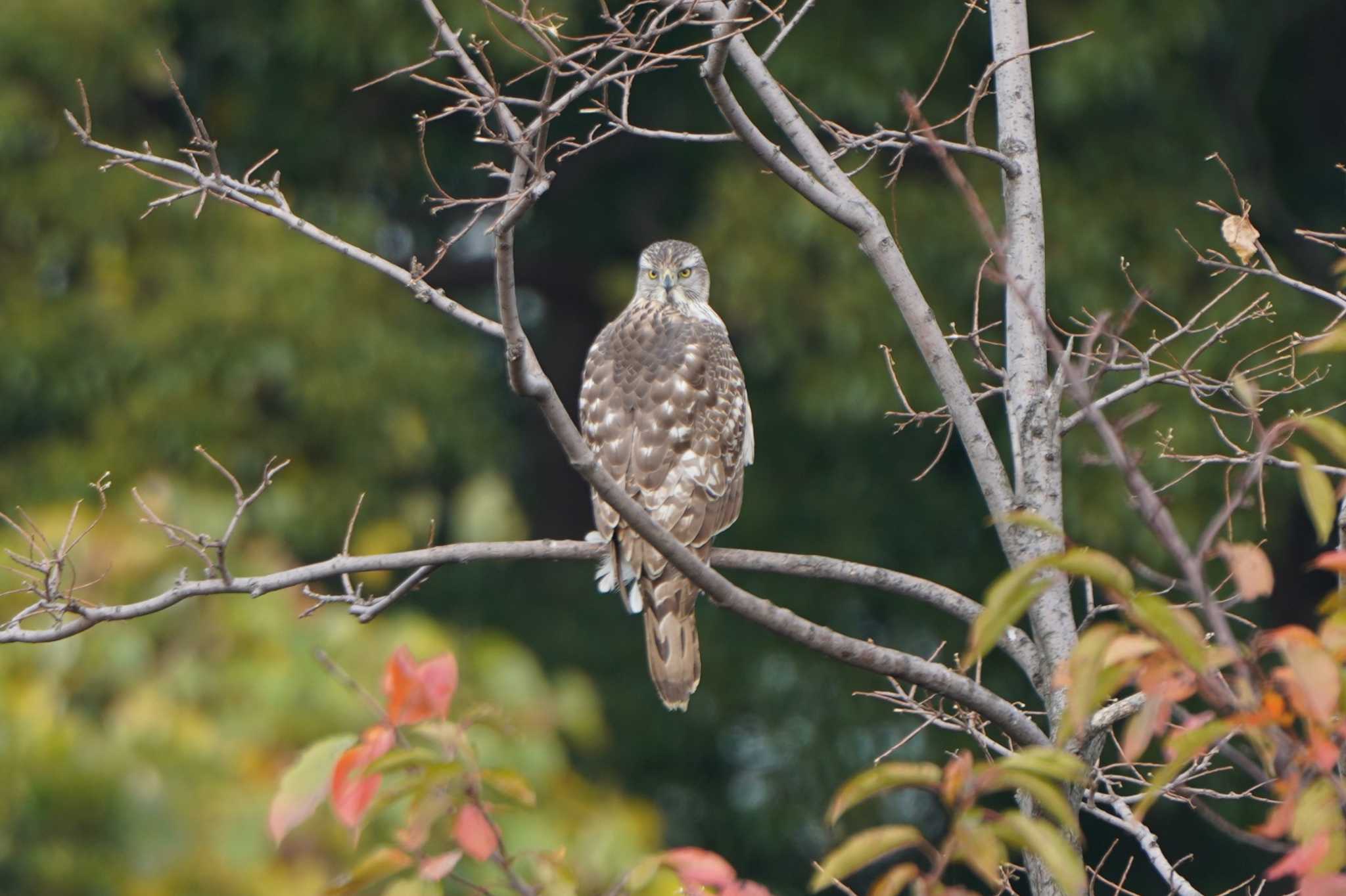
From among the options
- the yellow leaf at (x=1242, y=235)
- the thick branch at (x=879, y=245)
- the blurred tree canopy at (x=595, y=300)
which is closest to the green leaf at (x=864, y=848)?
the thick branch at (x=879, y=245)

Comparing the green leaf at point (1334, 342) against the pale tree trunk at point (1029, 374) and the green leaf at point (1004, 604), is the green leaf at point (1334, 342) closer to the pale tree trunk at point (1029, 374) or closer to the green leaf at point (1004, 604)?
the green leaf at point (1004, 604)

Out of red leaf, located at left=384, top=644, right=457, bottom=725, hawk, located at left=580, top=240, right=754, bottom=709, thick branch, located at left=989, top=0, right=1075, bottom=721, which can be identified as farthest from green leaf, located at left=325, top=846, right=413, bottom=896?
hawk, located at left=580, top=240, right=754, bottom=709

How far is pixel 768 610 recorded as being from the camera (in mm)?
2508

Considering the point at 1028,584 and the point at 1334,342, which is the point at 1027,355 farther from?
the point at 1028,584

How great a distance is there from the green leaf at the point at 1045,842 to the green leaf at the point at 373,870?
2.10 feet

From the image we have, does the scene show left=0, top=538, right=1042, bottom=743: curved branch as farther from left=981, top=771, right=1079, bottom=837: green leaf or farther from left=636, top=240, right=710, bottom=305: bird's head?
left=636, top=240, right=710, bottom=305: bird's head

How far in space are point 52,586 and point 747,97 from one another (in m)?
4.74

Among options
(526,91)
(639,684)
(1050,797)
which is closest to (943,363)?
(1050,797)

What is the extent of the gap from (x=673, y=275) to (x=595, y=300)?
393 cm

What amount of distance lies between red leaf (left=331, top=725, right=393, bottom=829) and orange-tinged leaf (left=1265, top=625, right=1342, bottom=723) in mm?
967

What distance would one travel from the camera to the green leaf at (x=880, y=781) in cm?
158

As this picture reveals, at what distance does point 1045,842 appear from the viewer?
1492 mm

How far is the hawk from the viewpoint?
386cm

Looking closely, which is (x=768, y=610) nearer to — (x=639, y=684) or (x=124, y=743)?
(x=124, y=743)
